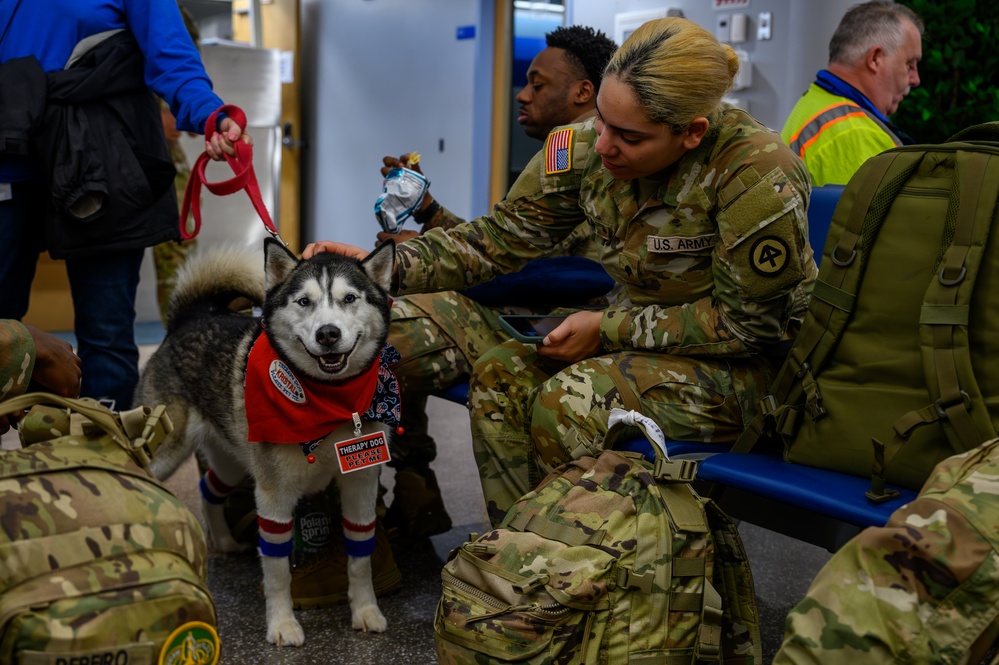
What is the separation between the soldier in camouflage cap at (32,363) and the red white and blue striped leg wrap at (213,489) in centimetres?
94

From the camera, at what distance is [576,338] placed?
2002 millimetres

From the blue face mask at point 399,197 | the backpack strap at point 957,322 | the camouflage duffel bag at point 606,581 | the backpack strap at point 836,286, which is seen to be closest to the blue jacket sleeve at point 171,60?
the blue face mask at point 399,197

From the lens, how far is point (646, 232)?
6.44 feet

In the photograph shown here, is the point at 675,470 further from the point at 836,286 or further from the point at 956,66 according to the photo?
the point at 956,66

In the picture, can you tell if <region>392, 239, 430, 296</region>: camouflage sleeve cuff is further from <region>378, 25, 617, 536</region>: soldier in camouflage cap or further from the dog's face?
<region>378, 25, 617, 536</region>: soldier in camouflage cap

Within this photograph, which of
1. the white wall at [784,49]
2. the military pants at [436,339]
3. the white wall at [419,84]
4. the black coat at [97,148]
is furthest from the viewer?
the white wall at [419,84]

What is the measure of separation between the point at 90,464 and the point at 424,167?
5.61m

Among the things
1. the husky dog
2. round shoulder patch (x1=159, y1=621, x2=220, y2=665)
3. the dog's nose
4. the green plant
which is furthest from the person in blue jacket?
the green plant

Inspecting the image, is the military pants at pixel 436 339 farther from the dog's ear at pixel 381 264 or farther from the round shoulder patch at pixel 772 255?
the round shoulder patch at pixel 772 255

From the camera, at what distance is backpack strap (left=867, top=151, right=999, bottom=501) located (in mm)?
1451

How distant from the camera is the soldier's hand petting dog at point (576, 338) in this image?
2.00m

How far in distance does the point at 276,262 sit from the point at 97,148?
55cm

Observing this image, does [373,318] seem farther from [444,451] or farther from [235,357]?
[444,451]

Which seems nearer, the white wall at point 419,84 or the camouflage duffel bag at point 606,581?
the camouflage duffel bag at point 606,581
